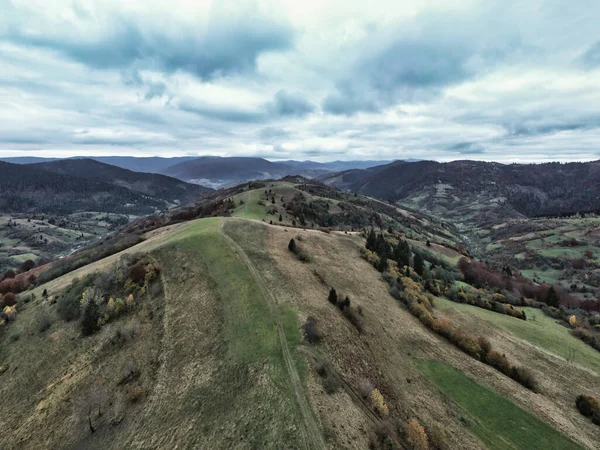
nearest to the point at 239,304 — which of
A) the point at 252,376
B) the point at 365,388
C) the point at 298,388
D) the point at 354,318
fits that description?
the point at 252,376

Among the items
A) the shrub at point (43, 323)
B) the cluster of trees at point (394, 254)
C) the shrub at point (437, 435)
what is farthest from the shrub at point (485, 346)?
the shrub at point (43, 323)

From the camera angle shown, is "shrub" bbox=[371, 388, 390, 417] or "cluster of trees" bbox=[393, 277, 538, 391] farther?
"cluster of trees" bbox=[393, 277, 538, 391]

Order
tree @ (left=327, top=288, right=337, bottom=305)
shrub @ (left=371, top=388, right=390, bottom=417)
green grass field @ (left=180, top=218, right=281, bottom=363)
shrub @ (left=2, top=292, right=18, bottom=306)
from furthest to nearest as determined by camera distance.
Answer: shrub @ (left=2, top=292, right=18, bottom=306), tree @ (left=327, top=288, right=337, bottom=305), green grass field @ (left=180, top=218, right=281, bottom=363), shrub @ (left=371, top=388, right=390, bottom=417)

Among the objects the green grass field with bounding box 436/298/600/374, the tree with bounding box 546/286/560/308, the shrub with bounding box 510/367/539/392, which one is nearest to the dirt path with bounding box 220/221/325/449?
the shrub with bounding box 510/367/539/392

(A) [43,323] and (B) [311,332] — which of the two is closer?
(B) [311,332]

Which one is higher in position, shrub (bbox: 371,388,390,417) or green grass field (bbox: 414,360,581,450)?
shrub (bbox: 371,388,390,417)

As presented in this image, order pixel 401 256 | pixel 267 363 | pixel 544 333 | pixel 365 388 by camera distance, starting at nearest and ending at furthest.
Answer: pixel 365 388
pixel 267 363
pixel 544 333
pixel 401 256

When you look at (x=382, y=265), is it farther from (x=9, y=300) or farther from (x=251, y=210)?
(x=251, y=210)

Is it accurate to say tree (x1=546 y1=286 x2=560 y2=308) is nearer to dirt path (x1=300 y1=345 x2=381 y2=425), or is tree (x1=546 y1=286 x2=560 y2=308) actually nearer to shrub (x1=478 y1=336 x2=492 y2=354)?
shrub (x1=478 y1=336 x2=492 y2=354)

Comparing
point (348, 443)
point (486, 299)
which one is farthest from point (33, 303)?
point (486, 299)
